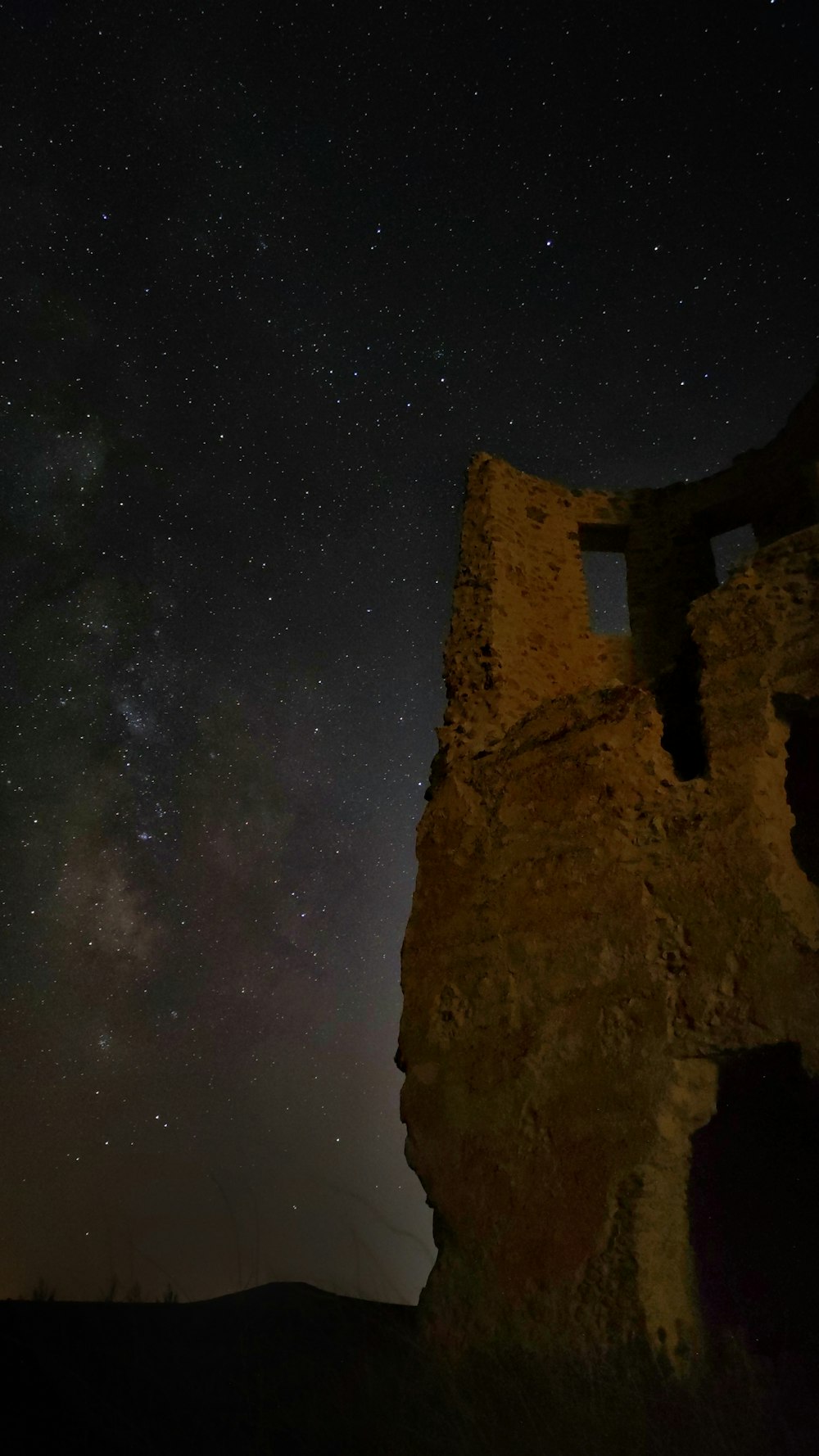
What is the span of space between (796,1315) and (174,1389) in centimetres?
413

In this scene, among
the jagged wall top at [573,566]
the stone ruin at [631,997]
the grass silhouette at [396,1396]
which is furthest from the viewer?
the jagged wall top at [573,566]

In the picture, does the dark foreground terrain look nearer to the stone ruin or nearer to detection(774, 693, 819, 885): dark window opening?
the stone ruin

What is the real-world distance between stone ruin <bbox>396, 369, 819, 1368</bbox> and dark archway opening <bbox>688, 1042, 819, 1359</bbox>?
0.05ft

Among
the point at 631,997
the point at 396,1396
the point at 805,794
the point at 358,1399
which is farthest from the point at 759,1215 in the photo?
the point at 805,794

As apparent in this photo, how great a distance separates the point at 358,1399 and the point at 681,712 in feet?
16.5

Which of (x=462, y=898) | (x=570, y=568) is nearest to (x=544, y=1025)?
(x=462, y=898)

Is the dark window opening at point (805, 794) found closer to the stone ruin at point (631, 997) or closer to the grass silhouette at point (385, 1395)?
the stone ruin at point (631, 997)

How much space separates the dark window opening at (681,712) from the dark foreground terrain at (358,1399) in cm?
376

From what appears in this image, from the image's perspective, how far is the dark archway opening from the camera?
5363 mm

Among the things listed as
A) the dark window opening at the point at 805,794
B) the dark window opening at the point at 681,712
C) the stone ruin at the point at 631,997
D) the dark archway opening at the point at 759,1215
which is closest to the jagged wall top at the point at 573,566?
the stone ruin at the point at 631,997

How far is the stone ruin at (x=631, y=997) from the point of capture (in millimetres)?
4492

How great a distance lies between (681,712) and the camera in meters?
6.35

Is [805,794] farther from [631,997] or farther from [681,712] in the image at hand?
[631,997]

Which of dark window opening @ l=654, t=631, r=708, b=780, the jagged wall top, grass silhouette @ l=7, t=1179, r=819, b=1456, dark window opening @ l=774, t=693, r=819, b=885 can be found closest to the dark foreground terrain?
grass silhouette @ l=7, t=1179, r=819, b=1456
